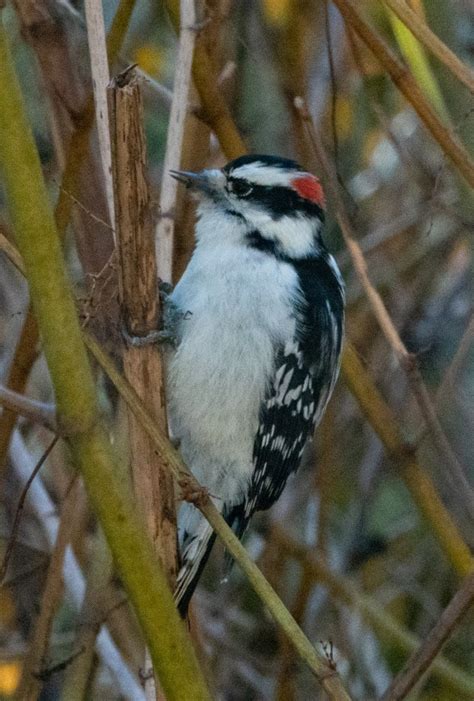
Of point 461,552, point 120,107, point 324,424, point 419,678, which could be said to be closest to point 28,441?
point 324,424

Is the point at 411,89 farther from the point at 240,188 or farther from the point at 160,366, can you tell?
the point at 160,366

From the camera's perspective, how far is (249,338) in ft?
8.12

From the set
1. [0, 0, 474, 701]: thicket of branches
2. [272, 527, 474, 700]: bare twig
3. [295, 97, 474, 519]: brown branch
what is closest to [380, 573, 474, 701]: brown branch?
[0, 0, 474, 701]: thicket of branches

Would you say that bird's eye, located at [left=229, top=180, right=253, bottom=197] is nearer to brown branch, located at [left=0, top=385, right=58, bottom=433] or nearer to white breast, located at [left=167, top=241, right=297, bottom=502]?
white breast, located at [left=167, top=241, right=297, bottom=502]

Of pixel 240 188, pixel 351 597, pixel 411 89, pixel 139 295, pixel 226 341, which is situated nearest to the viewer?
pixel 139 295

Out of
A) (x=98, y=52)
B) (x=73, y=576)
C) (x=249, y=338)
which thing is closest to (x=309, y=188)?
(x=249, y=338)

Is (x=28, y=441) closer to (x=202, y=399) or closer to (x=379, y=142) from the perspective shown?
(x=202, y=399)

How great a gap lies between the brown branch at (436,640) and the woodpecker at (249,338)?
0.50 m

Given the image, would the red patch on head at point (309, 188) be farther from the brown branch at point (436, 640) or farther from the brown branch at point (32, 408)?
the brown branch at point (32, 408)

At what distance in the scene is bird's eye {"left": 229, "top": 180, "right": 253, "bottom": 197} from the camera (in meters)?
2.56

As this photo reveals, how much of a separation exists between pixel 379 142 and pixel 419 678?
211cm

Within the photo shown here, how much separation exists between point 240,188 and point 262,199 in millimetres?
66

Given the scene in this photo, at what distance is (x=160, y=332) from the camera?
6.33 feet

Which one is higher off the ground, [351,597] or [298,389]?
[298,389]
